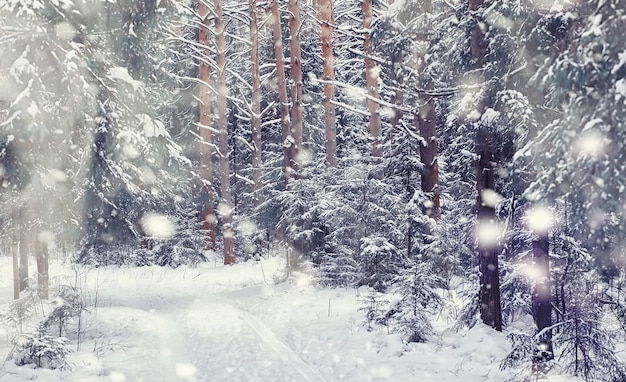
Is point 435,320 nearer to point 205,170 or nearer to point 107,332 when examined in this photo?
point 107,332

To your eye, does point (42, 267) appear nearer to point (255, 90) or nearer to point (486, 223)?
point (486, 223)

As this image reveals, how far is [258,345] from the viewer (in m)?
9.97

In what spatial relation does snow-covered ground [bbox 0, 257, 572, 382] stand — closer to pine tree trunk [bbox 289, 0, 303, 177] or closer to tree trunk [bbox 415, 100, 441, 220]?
tree trunk [bbox 415, 100, 441, 220]

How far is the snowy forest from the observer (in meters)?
6.78

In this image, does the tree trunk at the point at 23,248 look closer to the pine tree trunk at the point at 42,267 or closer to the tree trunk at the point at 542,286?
the pine tree trunk at the point at 42,267

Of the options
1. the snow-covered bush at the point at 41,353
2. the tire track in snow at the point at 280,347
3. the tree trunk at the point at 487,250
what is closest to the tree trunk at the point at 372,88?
the tire track in snow at the point at 280,347

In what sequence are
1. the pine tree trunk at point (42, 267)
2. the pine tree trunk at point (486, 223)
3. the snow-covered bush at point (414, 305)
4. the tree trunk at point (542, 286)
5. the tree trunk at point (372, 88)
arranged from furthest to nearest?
the tree trunk at point (372, 88), the pine tree trunk at point (42, 267), the pine tree trunk at point (486, 223), the snow-covered bush at point (414, 305), the tree trunk at point (542, 286)

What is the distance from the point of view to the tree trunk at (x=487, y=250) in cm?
945

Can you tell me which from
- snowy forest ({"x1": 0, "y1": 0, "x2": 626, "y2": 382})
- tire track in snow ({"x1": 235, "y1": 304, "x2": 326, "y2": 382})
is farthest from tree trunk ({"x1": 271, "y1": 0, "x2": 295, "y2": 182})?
tire track in snow ({"x1": 235, "y1": 304, "x2": 326, "y2": 382})

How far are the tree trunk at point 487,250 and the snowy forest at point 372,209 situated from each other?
0.03 metres

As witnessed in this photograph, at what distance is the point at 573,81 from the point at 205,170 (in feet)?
63.9

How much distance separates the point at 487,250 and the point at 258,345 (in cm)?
469

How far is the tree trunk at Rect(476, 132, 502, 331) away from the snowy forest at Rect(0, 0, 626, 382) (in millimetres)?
30

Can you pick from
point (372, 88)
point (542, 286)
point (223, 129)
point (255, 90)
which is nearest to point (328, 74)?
point (372, 88)
